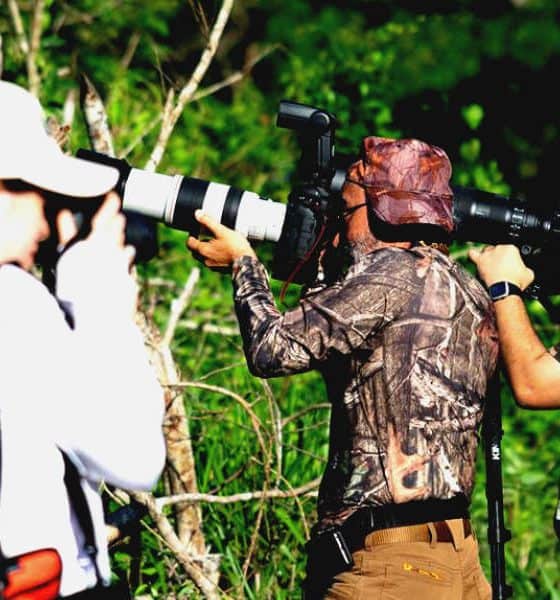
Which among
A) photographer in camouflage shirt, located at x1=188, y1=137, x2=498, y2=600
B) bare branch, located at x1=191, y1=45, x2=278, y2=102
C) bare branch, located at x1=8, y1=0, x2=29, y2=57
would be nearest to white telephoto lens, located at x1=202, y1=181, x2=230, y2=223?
photographer in camouflage shirt, located at x1=188, y1=137, x2=498, y2=600

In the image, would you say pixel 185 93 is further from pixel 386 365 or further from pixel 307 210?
pixel 386 365

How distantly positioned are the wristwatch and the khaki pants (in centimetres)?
57

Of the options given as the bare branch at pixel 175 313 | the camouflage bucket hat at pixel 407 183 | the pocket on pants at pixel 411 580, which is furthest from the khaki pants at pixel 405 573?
the bare branch at pixel 175 313

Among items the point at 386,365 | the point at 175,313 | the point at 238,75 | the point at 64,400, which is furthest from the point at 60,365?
the point at 238,75

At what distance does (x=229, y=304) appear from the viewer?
17.3 ft

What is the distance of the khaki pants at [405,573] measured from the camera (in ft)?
8.61

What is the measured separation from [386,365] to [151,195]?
28.3 inches

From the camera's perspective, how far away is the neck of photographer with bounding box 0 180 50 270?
1.96m

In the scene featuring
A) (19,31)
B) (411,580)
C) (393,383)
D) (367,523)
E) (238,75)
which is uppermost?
(19,31)

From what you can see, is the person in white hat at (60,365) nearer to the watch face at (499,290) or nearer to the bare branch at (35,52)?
the watch face at (499,290)

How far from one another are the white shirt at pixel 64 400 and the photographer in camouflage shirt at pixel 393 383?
2.47ft

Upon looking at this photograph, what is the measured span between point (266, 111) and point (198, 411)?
500cm

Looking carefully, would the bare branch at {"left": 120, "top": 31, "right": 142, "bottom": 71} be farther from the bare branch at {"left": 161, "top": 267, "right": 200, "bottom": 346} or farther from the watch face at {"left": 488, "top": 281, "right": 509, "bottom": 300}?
the watch face at {"left": 488, "top": 281, "right": 509, "bottom": 300}

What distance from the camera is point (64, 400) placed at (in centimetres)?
190
